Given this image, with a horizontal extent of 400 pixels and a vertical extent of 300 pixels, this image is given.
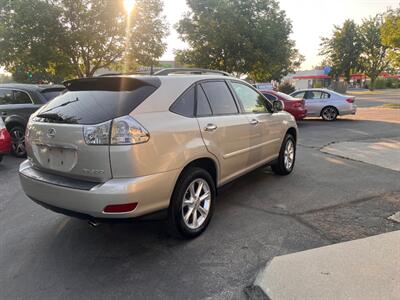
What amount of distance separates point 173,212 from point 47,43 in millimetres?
18513

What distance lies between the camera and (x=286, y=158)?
6.12 metres

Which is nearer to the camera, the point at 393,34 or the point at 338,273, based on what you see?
the point at 338,273

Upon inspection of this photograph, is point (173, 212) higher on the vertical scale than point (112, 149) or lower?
lower

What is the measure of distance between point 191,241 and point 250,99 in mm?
2358

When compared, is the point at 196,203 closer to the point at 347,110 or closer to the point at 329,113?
the point at 329,113

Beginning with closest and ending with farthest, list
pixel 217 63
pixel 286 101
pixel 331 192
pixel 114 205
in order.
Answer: pixel 114 205 < pixel 331 192 < pixel 286 101 < pixel 217 63

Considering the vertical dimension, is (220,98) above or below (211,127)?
above

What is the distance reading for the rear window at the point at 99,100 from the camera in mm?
3166

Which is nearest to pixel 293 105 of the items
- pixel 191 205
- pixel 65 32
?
pixel 191 205

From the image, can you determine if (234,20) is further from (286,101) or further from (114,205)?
(114,205)

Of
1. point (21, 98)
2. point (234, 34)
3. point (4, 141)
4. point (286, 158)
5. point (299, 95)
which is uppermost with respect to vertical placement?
point (234, 34)

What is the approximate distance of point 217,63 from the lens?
28500mm

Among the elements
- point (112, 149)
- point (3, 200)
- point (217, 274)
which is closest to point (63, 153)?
point (112, 149)

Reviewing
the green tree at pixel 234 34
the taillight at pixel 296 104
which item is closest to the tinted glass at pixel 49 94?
the taillight at pixel 296 104
